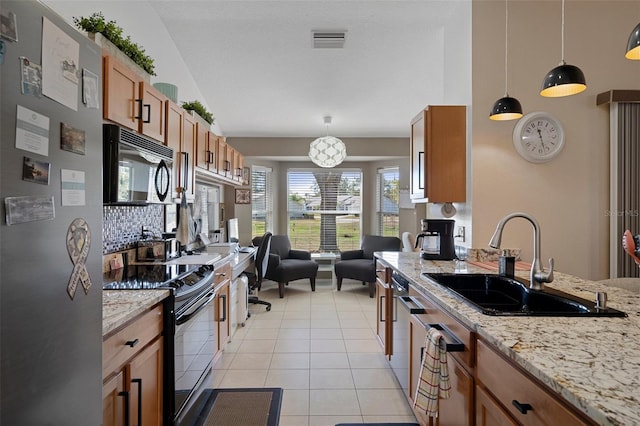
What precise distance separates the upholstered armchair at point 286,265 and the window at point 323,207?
0.62 m

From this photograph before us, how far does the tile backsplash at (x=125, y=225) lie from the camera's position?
2.21 meters

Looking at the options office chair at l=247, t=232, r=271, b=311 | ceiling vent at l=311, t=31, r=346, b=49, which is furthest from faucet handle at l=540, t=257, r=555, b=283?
office chair at l=247, t=232, r=271, b=311

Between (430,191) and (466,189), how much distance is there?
0.95 ft

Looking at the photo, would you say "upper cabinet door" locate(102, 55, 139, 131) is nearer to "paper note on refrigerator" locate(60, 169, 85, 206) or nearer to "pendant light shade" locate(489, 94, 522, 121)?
"paper note on refrigerator" locate(60, 169, 85, 206)

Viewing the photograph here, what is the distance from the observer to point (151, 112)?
211 centimetres

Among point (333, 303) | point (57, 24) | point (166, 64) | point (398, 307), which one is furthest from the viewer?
point (333, 303)

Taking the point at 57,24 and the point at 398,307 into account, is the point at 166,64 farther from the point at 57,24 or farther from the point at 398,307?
the point at 398,307

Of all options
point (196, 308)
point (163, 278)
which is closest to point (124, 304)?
point (163, 278)

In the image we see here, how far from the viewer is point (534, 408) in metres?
0.88

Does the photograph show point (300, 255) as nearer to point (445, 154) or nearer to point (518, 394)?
point (445, 154)

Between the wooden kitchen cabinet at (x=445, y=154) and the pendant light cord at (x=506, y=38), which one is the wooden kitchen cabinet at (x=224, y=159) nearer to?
the wooden kitchen cabinet at (x=445, y=154)

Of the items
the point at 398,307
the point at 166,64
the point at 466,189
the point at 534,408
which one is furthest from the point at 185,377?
the point at 166,64

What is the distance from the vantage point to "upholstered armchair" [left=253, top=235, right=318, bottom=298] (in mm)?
5043

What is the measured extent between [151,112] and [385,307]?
7.30 feet
